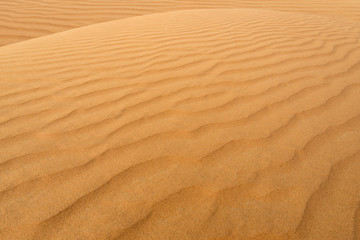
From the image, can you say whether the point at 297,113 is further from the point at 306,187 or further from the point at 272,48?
the point at 272,48

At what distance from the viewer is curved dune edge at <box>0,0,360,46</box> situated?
6012mm

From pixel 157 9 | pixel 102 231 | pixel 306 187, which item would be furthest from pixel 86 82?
pixel 157 9

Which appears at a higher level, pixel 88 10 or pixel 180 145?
pixel 88 10

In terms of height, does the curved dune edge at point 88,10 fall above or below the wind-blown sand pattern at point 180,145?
above

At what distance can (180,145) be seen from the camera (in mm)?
1805

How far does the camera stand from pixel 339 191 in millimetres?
1537

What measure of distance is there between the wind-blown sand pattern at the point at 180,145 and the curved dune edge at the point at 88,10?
9.64 ft

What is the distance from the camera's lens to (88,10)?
7160 millimetres

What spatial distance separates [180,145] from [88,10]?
6.44 m

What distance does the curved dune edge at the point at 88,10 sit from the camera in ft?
19.7

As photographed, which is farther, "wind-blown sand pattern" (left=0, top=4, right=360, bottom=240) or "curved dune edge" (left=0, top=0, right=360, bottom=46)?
"curved dune edge" (left=0, top=0, right=360, bottom=46)

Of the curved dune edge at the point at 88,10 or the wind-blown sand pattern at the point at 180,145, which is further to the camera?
the curved dune edge at the point at 88,10

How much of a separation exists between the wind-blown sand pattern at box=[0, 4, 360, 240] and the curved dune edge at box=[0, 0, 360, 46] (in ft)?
9.64

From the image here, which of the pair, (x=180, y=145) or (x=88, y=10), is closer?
(x=180, y=145)
